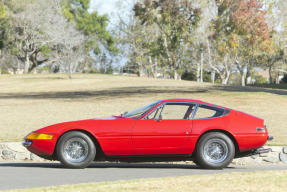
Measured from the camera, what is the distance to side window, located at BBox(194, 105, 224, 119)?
9203mm

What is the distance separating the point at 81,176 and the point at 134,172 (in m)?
1.08

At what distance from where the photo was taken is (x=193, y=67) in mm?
70750

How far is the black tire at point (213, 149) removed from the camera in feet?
29.5

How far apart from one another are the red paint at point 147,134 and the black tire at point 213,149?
110 millimetres

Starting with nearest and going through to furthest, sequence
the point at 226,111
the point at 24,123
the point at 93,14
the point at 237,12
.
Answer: the point at 226,111, the point at 24,123, the point at 237,12, the point at 93,14

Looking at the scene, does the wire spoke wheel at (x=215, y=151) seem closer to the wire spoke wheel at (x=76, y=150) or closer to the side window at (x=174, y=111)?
the side window at (x=174, y=111)

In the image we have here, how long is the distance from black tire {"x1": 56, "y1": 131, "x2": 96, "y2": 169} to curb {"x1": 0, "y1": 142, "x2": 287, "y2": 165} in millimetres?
2222

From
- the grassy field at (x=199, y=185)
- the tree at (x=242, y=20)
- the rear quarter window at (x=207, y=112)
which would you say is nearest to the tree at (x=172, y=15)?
the tree at (x=242, y=20)

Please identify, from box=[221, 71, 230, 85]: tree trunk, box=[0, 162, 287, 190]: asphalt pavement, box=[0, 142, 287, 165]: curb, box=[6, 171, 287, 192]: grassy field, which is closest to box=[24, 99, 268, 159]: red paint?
box=[0, 162, 287, 190]: asphalt pavement

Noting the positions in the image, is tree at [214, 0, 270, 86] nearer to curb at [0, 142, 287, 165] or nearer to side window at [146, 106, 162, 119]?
curb at [0, 142, 287, 165]

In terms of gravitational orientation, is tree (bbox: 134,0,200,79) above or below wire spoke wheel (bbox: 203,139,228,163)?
above

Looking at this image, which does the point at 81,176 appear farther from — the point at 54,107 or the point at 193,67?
the point at 193,67

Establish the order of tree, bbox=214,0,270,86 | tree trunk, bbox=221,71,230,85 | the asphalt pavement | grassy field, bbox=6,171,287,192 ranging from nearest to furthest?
grassy field, bbox=6,171,287,192
the asphalt pavement
tree, bbox=214,0,270,86
tree trunk, bbox=221,71,230,85

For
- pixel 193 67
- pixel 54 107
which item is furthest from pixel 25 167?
pixel 193 67
